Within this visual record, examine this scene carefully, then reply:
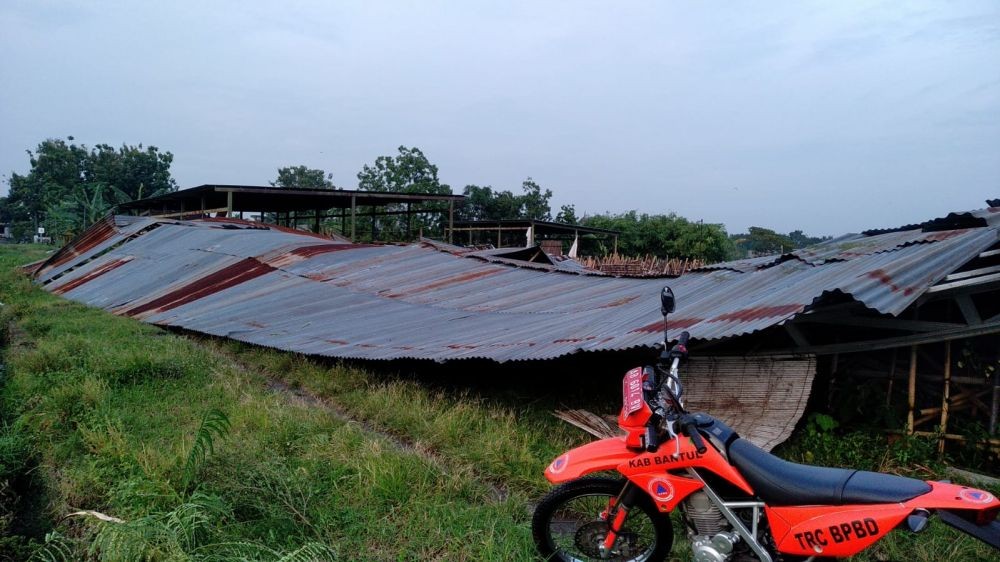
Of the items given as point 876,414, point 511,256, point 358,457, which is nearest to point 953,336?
point 876,414

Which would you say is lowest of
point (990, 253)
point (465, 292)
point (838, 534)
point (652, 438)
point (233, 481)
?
point (233, 481)

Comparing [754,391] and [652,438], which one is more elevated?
[652,438]

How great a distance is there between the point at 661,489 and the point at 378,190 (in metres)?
30.3

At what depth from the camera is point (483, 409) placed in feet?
17.7

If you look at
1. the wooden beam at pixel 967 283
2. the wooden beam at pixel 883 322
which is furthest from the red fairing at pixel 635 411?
the wooden beam at pixel 967 283

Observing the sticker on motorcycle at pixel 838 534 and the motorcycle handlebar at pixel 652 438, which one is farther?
the motorcycle handlebar at pixel 652 438

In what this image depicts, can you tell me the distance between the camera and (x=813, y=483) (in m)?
2.48

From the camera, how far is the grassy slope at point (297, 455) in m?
3.27

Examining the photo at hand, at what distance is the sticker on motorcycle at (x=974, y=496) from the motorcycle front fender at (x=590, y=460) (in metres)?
1.12

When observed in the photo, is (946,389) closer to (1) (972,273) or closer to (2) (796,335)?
(1) (972,273)

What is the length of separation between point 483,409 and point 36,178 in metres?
55.2

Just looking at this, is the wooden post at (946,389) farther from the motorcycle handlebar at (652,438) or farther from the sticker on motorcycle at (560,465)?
the sticker on motorcycle at (560,465)

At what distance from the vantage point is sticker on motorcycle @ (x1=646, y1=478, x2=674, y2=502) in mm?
2664

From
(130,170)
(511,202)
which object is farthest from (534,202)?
(130,170)
